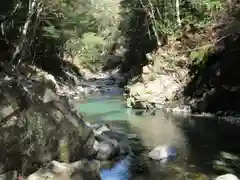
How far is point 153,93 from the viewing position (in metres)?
22.8

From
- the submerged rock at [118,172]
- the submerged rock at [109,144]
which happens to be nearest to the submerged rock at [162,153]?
the submerged rock at [118,172]

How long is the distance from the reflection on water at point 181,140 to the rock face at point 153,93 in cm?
105

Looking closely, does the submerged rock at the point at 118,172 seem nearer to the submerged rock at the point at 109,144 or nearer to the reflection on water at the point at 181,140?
the reflection on water at the point at 181,140

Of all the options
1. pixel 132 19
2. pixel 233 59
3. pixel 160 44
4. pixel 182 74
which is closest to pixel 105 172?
pixel 233 59

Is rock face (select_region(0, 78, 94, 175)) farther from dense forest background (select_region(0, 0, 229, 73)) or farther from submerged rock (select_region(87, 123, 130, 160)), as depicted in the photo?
dense forest background (select_region(0, 0, 229, 73))

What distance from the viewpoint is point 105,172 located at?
35.3 feet

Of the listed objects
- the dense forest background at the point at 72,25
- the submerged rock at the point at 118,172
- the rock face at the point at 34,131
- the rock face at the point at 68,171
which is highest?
the dense forest background at the point at 72,25

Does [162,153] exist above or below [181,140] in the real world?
above

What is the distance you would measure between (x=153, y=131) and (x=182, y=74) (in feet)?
28.1

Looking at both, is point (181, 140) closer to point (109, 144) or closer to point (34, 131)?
point (109, 144)

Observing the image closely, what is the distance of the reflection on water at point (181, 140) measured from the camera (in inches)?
417

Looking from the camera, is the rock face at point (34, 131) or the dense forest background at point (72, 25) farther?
the dense forest background at point (72, 25)

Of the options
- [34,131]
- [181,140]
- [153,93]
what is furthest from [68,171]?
[153,93]

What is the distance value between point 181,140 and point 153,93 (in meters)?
8.90
